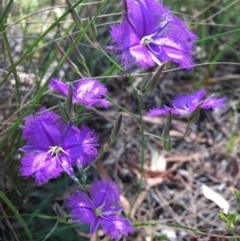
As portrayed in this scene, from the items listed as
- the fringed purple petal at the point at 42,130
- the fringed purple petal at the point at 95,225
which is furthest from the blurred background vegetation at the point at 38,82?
the fringed purple petal at the point at 95,225

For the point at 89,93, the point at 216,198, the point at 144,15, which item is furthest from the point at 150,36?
the point at 216,198

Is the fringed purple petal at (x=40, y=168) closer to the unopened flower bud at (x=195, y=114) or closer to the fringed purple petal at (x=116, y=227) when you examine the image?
the fringed purple petal at (x=116, y=227)

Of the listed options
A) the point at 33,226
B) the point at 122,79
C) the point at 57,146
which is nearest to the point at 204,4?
the point at 122,79

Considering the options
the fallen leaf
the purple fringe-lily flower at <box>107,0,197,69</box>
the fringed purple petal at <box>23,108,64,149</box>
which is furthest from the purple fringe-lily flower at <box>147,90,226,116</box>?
the fallen leaf

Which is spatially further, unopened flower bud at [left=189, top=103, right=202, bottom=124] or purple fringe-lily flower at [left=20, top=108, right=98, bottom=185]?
unopened flower bud at [left=189, top=103, right=202, bottom=124]

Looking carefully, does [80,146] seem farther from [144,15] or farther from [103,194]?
[144,15]

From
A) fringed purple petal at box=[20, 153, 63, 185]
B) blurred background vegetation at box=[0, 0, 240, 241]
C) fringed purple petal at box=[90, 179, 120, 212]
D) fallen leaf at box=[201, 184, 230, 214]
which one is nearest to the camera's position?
fringed purple petal at box=[20, 153, 63, 185]

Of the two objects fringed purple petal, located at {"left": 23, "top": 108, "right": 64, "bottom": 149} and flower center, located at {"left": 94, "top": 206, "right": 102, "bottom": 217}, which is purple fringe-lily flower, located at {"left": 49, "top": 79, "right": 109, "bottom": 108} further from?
flower center, located at {"left": 94, "top": 206, "right": 102, "bottom": 217}
